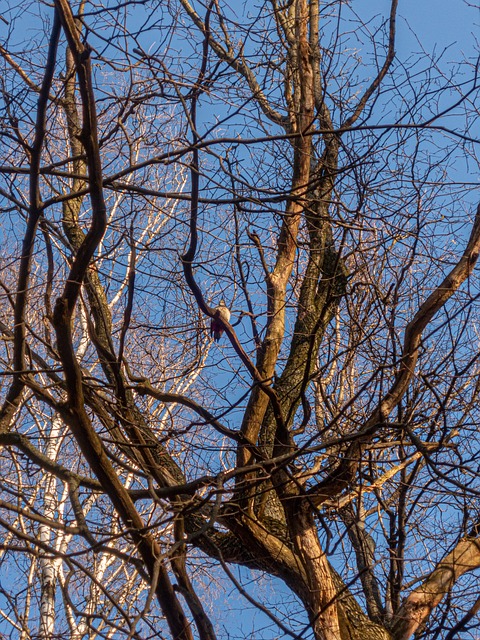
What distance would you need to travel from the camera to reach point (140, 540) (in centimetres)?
322

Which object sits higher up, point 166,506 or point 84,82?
point 84,82

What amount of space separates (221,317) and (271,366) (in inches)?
43.6

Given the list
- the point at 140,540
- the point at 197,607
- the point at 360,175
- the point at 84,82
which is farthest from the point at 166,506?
the point at 360,175

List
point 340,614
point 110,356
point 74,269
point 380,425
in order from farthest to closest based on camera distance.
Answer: point 340,614, point 110,356, point 380,425, point 74,269

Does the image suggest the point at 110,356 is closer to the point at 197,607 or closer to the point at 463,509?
the point at 197,607

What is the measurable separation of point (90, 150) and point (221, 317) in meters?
1.36

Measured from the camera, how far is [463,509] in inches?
184

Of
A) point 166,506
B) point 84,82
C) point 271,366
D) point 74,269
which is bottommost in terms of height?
point 166,506

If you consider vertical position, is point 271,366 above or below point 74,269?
above

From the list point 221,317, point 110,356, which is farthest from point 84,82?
point 110,356

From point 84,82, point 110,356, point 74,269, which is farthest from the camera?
point 110,356

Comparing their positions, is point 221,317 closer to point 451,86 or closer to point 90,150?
point 90,150

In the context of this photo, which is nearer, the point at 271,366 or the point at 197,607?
the point at 197,607

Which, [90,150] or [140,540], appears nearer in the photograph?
[90,150]
